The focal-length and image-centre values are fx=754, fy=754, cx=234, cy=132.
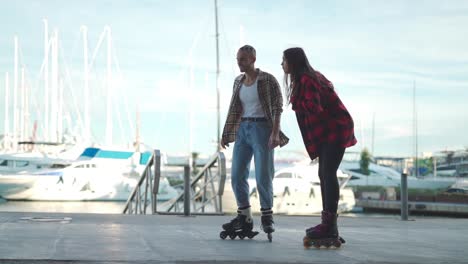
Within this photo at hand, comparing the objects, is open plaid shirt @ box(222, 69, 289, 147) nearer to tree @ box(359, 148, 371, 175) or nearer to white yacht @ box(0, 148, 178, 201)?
white yacht @ box(0, 148, 178, 201)

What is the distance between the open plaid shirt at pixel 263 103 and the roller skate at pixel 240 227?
635mm

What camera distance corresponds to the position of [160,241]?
5.35 metres

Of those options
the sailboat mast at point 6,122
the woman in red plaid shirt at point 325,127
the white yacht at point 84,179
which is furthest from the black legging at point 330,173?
the sailboat mast at point 6,122

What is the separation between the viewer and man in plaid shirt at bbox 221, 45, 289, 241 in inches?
239

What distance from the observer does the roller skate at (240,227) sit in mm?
6008

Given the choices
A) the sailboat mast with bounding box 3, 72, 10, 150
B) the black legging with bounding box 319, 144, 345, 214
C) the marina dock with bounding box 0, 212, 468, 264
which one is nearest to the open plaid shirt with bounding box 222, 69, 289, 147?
the black legging with bounding box 319, 144, 345, 214

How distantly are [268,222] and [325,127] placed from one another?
102cm

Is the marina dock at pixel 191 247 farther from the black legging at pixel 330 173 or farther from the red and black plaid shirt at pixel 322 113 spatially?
the red and black plaid shirt at pixel 322 113

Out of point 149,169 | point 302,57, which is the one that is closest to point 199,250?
point 302,57

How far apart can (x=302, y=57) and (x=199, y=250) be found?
5.52 feet

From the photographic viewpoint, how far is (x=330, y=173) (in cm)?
538

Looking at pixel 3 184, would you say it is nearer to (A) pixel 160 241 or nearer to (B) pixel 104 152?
(B) pixel 104 152

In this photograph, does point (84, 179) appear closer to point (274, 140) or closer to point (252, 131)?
point (252, 131)

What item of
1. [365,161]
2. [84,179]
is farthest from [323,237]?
[365,161]
